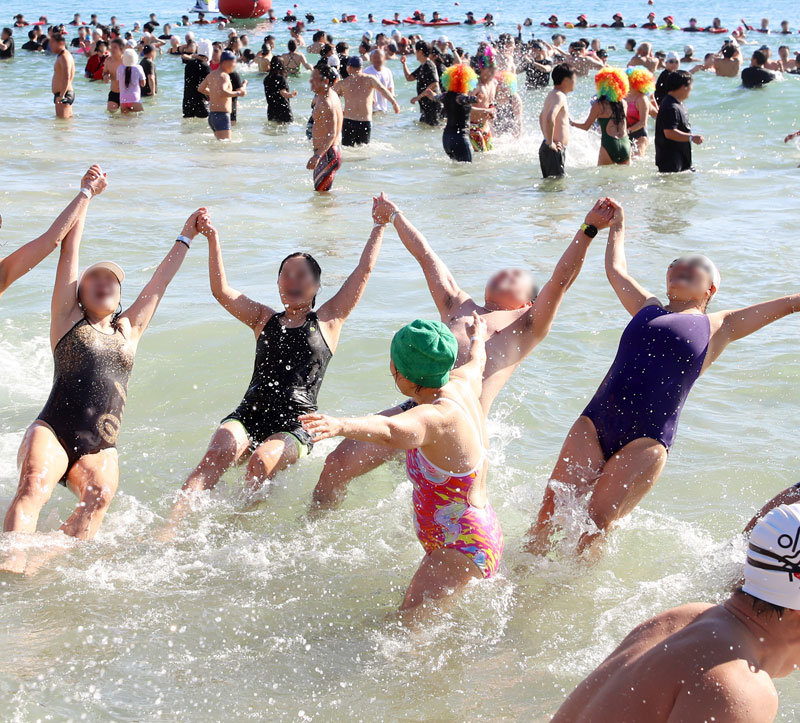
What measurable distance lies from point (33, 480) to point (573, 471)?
2.51 metres

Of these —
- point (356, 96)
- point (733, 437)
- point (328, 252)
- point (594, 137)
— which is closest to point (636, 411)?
point (733, 437)

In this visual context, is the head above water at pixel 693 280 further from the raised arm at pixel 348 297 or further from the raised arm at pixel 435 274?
the raised arm at pixel 348 297

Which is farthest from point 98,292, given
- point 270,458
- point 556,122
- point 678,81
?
point 678,81

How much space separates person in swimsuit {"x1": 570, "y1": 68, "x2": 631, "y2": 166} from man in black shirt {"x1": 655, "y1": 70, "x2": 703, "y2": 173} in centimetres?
45

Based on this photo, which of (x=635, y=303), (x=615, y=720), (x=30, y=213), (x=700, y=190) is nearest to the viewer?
(x=615, y=720)

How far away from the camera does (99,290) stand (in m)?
4.82

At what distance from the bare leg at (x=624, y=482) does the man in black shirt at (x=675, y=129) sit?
8005 millimetres

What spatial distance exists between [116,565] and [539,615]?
1893mm

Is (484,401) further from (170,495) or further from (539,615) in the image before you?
(170,495)

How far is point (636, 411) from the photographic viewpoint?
4.45 metres

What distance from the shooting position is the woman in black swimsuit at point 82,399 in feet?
14.7

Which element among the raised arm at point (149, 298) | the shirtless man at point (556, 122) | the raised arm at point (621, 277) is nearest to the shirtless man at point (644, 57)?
the shirtless man at point (556, 122)

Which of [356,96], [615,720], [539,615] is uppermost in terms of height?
[356,96]

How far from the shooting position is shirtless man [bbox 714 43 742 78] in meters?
20.8
